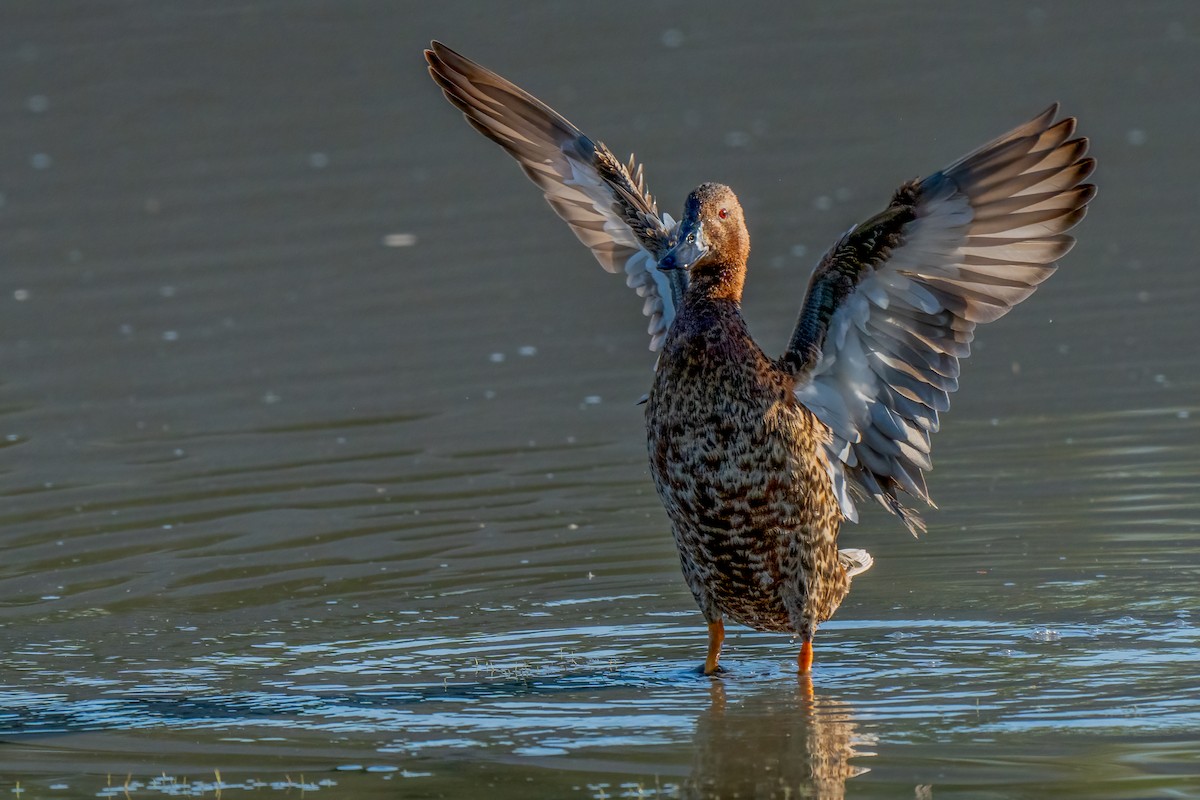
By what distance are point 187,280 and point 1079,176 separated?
9068 mm

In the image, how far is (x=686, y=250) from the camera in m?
6.95

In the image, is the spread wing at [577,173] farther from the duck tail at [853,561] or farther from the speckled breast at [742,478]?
the duck tail at [853,561]

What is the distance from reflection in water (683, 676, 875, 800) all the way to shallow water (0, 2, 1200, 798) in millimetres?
23

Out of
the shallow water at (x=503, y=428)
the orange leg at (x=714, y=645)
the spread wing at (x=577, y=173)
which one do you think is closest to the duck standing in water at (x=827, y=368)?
the orange leg at (x=714, y=645)

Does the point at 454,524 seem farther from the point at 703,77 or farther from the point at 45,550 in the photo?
the point at 703,77

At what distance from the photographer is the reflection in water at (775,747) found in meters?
5.70

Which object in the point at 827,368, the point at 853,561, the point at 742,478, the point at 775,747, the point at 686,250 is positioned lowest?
the point at 775,747

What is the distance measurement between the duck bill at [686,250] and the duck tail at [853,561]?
3.99 feet

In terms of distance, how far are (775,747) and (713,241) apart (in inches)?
74.7

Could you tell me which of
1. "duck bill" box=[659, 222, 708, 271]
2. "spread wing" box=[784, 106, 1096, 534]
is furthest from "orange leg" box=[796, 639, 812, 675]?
"duck bill" box=[659, 222, 708, 271]

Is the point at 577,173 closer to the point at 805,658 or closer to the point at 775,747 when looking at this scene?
the point at 805,658

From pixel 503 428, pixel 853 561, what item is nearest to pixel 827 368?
pixel 853 561

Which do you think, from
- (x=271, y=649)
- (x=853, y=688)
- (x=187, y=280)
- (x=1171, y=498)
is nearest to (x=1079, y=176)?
(x=853, y=688)

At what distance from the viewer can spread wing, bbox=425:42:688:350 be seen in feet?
26.9
